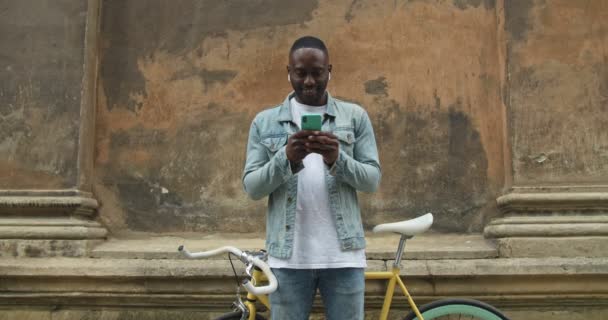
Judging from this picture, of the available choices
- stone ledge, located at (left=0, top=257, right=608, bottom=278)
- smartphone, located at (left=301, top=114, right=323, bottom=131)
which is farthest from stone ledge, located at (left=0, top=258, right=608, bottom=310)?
smartphone, located at (left=301, top=114, right=323, bottom=131)

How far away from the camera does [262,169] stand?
2797 millimetres

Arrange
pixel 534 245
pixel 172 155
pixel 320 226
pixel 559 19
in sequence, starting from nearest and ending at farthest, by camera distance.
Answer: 1. pixel 320 226
2. pixel 534 245
3. pixel 559 19
4. pixel 172 155

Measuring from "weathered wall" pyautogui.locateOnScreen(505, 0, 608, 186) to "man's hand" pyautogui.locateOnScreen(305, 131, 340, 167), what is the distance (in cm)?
206

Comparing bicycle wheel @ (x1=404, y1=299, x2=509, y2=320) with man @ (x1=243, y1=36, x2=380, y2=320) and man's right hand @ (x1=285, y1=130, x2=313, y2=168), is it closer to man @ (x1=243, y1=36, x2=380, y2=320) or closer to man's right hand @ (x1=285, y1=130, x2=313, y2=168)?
man @ (x1=243, y1=36, x2=380, y2=320)

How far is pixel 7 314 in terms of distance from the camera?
14.1 feet

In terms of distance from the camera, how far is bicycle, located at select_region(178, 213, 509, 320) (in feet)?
10.3

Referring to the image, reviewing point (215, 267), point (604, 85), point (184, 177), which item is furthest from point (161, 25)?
point (604, 85)

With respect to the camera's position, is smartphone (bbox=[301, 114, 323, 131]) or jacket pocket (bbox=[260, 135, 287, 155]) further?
jacket pocket (bbox=[260, 135, 287, 155])

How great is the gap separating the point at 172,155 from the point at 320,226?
7.22 ft

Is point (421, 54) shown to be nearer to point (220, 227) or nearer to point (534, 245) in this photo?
point (534, 245)

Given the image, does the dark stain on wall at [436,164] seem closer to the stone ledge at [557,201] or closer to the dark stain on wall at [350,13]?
the stone ledge at [557,201]

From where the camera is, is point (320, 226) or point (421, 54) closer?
point (320, 226)

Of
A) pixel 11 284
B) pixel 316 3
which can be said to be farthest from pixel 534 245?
pixel 11 284

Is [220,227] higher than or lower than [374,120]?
lower
